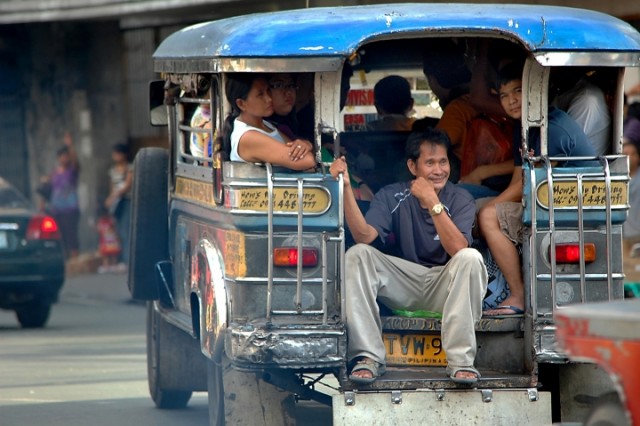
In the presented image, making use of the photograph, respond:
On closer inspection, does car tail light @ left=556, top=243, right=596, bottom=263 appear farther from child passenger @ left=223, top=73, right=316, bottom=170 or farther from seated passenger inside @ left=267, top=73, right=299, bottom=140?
seated passenger inside @ left=267, top=73, right=299, bottom=140

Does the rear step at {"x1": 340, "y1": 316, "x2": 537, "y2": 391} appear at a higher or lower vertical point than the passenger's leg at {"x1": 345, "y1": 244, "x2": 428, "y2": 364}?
lower

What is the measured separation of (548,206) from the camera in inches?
262

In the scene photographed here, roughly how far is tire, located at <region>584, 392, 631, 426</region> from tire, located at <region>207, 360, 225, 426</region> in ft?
7.90

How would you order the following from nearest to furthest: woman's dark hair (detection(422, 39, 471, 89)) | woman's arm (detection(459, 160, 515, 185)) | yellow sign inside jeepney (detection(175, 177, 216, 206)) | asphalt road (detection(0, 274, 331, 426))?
yellow sign inside jeepney (detection(175, 177, 216, 206)) < woman's arm (detection(459, 160, 515, 185)) < woman's dark hair (detection(422, 39, 471, 89)) < asphalt road (detection(0, 274, 331, 426))

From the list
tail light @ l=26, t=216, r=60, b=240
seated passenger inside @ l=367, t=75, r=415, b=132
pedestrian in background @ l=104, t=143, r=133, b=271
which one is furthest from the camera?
pedestrian in background @ l=104, t=143, r=133, b=271

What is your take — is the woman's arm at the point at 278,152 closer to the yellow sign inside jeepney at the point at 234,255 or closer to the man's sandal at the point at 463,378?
the yellow sign inside jeepney at the point at 234,255

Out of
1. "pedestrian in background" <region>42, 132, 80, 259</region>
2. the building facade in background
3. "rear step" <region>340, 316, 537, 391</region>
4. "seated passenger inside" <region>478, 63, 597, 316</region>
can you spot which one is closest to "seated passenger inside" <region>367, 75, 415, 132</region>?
"seated passenger inside" <region>478, 63, 597, 316</region>

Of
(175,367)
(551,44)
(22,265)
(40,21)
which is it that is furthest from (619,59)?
(40,21)

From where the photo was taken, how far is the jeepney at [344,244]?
6492mm

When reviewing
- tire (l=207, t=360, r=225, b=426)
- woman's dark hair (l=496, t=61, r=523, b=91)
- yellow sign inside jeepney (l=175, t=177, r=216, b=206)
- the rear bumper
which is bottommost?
the rear bumper

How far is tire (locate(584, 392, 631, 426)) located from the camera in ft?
15.8

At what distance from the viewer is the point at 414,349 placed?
6918 millimetres

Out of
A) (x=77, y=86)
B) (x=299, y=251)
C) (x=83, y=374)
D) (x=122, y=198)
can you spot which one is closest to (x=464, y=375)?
(x=299, y=251)

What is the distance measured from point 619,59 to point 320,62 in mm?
1351
